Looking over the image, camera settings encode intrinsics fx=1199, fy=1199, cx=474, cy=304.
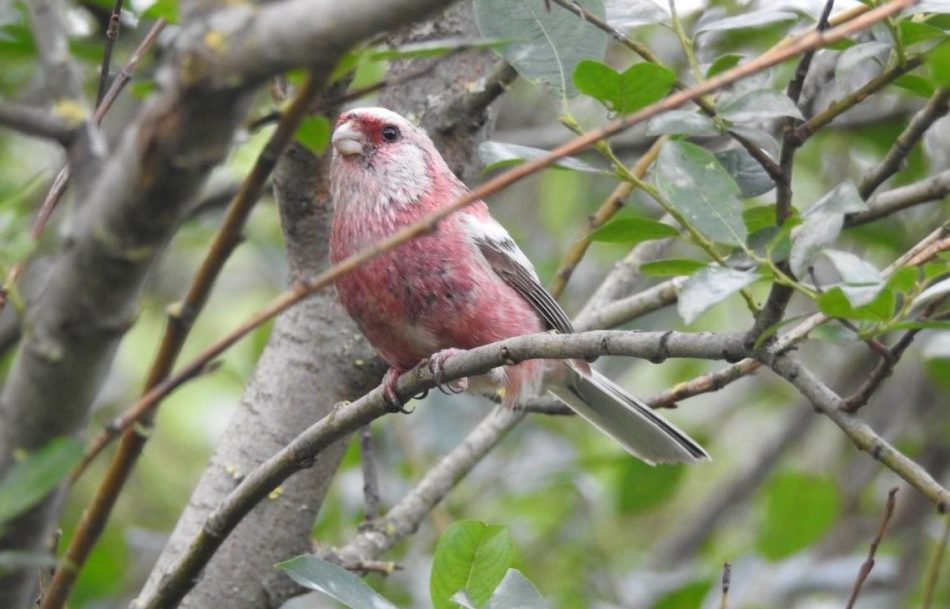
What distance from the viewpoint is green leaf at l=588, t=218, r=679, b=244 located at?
2820 millimetres

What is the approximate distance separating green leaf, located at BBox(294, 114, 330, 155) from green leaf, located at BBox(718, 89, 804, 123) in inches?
42.6

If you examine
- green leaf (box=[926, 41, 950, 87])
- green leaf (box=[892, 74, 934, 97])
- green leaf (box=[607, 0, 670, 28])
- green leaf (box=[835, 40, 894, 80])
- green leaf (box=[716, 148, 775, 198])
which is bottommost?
green leaf (box=[926, 41, 950, 87])

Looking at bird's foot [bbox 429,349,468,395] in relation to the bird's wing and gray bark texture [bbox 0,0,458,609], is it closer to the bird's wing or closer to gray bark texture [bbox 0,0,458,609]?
the bird's wing

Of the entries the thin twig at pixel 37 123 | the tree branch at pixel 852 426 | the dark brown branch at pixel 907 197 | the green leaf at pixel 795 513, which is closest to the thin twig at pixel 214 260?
the thin twig at pixel 37 123

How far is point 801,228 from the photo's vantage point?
8.41 feet

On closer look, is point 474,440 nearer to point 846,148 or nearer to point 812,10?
point 812,10

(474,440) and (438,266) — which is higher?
(438,266)

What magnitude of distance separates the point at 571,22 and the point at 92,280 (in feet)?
5.43

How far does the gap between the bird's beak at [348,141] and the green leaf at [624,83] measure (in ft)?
6.54

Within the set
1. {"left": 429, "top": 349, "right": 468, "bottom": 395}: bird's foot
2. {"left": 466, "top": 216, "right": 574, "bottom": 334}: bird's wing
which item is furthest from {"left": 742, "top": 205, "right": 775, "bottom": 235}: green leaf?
{"left": 466, "top": 216, "right": 574, "bottom": 334}: bird's wing

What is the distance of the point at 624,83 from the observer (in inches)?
106

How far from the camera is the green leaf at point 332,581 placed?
2.76 m

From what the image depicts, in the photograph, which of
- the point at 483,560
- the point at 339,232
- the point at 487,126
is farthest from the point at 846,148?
the point at 483,560

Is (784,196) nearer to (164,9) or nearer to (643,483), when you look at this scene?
(164,9)
